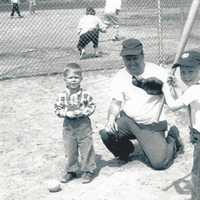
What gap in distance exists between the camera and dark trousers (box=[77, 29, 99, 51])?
12207mm

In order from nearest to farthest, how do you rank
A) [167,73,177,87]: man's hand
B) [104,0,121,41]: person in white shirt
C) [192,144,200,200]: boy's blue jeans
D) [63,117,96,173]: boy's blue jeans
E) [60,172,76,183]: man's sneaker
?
Result: [192,144,200,200]: boy's blue jeans → [167,73,177,87]: man's hand → [63,117,96,173]: boy's blue jeans → [60,172,76,183]: man's sneaker → [104,0,121,41]: person in white shirt

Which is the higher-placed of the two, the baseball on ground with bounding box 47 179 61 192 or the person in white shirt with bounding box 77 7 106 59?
the person in white shirt with bounding box 77 7 106 59

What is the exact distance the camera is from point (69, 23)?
68.2 feet

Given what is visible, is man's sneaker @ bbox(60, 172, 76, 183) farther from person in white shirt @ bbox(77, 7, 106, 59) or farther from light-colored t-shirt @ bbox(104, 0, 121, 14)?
light-colored t-shirt @ bbox(104, 0, 121, 14)

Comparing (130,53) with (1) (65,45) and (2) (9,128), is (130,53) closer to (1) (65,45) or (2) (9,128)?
(2) (9,128)

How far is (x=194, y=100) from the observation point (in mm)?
4180

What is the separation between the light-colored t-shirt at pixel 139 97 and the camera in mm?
5469

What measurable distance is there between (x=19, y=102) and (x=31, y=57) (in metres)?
4.03

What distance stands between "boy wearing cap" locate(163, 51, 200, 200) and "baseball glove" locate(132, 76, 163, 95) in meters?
0.94

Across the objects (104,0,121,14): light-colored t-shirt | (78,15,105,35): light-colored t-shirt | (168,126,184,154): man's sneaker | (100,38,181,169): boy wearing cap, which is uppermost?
(104,0,121,14): light-colored t-shirt

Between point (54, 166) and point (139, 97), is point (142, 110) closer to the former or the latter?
point (139, 97)

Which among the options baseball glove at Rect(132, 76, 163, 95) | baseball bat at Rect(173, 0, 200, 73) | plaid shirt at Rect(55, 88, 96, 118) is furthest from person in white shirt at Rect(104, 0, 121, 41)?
baseball bat at Rect(173, 0, 200, 73)

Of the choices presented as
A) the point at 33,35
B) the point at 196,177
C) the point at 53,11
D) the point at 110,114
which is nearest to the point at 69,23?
the point at 33,35

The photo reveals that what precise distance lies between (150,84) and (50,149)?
1653 millimetres
